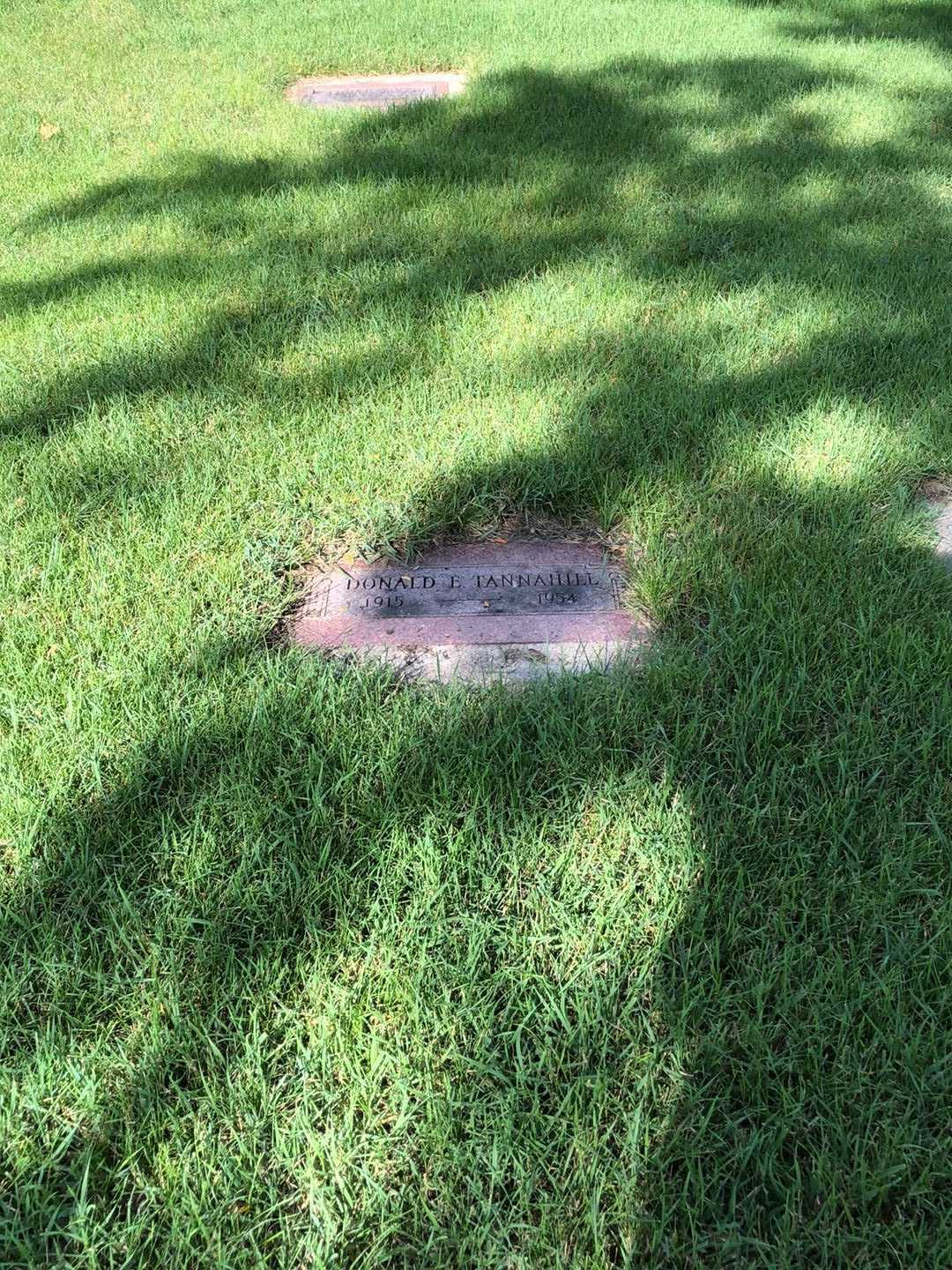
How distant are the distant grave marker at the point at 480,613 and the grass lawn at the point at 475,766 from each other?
0.28 ft

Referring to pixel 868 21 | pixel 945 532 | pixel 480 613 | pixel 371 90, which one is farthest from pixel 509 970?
pixel 868 21

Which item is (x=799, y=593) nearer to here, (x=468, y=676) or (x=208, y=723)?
(x=468, y=676)

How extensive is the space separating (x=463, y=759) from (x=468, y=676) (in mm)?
243

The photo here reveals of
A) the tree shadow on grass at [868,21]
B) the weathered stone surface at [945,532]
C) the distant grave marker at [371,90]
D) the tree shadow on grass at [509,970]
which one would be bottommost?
the tree shadow on grass at [509,970]

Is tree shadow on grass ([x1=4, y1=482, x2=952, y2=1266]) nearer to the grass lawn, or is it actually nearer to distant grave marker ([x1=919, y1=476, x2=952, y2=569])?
the grass lawn

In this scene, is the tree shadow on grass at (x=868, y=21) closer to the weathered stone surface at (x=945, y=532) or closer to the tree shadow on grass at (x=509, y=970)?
the weathered stone surface at (x=945, y=532)

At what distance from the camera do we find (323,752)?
1664 millimetres

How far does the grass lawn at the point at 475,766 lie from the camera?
115 centimetres

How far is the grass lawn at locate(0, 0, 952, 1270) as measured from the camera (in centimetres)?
115

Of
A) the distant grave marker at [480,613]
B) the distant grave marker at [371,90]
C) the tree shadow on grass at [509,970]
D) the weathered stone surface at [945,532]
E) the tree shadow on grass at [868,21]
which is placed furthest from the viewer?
the tree shadow on grass at [868,21]

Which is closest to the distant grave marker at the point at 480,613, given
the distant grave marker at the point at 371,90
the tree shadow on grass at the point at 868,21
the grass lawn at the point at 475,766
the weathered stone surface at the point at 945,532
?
the grass lawn at the point at 475,766

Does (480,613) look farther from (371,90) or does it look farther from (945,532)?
(371,90)

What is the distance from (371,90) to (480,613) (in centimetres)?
433

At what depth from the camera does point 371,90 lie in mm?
5105
